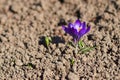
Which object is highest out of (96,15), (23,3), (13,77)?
(23,3)

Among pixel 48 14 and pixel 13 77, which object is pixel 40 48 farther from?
pixel 48 14

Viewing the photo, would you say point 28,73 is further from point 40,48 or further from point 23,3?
point 23,3

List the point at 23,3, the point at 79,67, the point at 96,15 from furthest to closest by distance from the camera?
the point at 23,3, the point at 96,15, the point at 79,67

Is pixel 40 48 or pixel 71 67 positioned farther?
pixel 40 48

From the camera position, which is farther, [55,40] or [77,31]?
[55,40]

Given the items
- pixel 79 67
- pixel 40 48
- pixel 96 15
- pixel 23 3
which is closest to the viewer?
pixel 79 67

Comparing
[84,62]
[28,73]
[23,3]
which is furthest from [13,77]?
[23,3]

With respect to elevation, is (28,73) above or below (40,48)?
below
